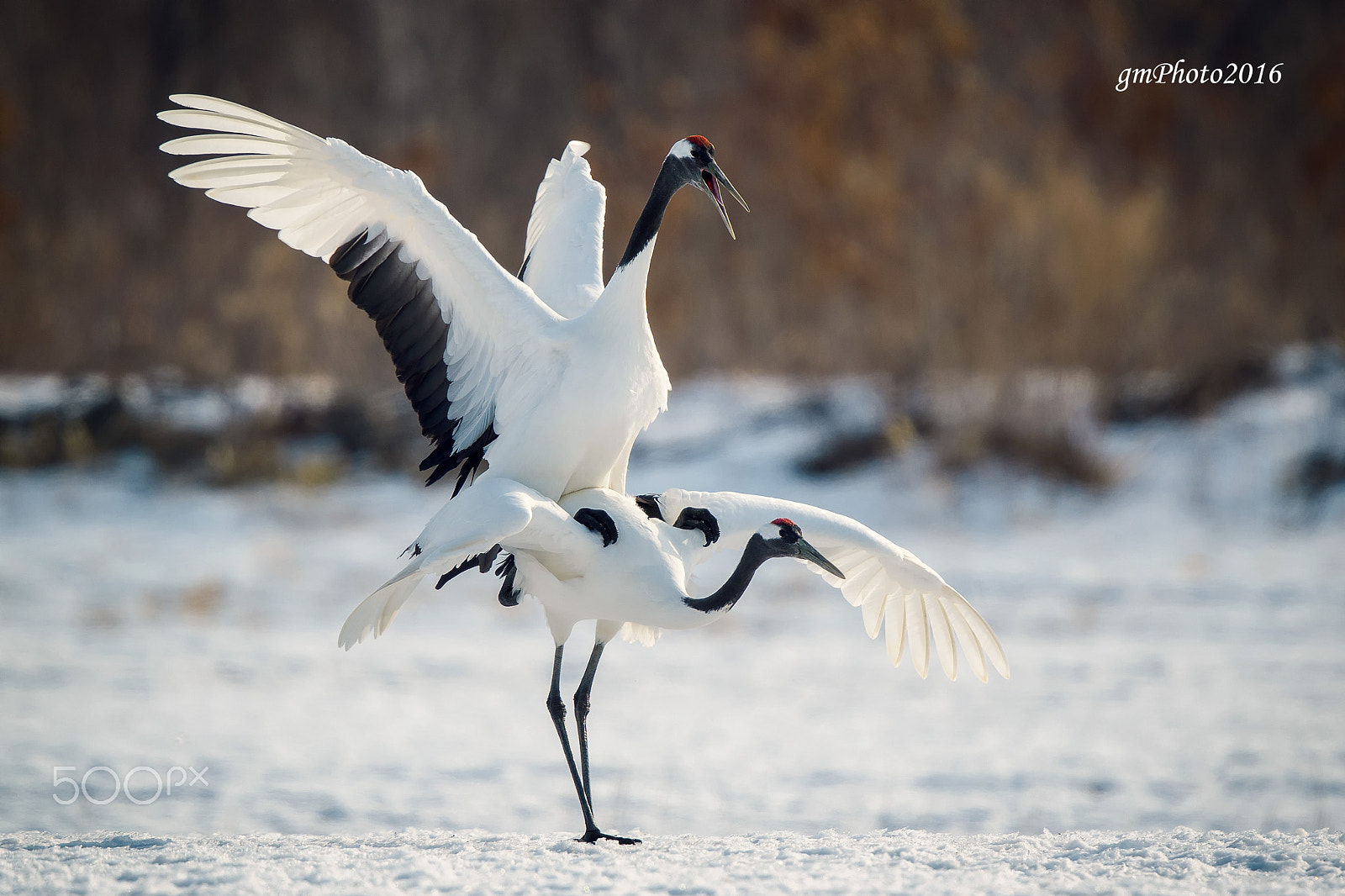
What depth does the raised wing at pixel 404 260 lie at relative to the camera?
436cm

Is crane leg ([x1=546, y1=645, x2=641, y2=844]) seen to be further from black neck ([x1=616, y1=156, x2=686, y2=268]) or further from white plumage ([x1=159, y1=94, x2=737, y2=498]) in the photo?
black neck ([x1=616, y1=156, x2=686, y2=268])

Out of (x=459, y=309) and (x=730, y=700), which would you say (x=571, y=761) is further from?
(x=730, y=700)

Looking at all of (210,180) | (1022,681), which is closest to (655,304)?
(1022,681)

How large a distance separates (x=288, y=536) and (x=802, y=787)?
21.1ft

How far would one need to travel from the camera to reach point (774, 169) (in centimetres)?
1667

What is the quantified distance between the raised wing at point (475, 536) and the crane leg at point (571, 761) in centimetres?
83

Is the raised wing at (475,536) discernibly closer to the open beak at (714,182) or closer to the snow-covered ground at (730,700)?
the snow-covered ground at (730,700)

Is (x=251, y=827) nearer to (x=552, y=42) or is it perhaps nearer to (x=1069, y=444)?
(x=1069, y=444)

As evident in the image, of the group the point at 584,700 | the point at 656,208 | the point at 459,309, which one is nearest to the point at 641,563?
the point at 584,700

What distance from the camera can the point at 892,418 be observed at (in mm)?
12617
